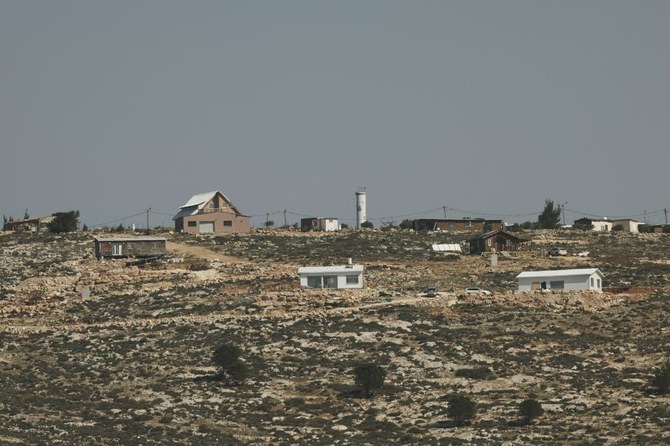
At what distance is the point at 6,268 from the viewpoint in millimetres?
123062

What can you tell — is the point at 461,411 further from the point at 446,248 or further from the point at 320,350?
the point at 446,248

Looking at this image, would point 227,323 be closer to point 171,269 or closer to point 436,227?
point 171,269

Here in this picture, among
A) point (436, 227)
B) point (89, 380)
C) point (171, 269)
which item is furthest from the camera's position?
point (436, 227)

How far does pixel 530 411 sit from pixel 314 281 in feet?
132

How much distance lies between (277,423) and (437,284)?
41383mm

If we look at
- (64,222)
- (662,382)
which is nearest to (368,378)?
(662,382)

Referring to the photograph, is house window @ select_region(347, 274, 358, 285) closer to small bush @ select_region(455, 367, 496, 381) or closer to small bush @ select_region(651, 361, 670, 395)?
small bush @ select_region(455, 367, 496, 381)

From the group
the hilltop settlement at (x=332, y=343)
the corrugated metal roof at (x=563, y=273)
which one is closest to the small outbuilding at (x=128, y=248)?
the hilltop settlement at (x=332, y=343)

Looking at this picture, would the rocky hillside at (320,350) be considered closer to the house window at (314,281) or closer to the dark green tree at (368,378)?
the dark green tree at (368,378)

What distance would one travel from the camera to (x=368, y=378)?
75375 millimetres

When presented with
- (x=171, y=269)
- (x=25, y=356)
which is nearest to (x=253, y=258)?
(x=171, y=269)

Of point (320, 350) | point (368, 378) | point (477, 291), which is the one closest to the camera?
point (368, 378)

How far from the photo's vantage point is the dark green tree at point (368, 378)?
7544cm

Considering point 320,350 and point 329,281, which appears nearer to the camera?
point 320,350
